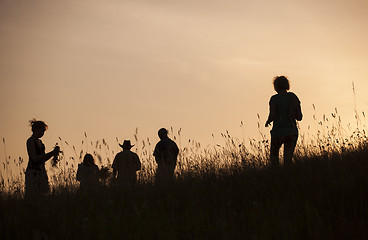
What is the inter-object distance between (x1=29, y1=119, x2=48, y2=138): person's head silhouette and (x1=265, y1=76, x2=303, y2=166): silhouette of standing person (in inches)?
144

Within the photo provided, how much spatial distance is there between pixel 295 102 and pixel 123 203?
3089 mm

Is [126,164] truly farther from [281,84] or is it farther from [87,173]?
[281,84]

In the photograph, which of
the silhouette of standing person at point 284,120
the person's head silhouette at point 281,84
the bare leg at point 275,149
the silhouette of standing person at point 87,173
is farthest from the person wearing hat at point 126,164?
the person's head silhouette at point 281,84

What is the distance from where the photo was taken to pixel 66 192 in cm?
627

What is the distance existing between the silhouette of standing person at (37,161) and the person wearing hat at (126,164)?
5.29 ft

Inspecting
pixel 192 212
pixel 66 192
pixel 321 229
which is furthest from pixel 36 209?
pixel 321 229

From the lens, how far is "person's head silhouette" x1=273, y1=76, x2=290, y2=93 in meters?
6.49

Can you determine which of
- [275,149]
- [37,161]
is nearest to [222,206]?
[275,149]

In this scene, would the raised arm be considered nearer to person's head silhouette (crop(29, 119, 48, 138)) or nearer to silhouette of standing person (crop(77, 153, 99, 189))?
silhouette of standing person (crop(77, 153, 99, 189))

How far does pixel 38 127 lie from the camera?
259 inches

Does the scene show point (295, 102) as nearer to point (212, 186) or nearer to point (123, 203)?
point (212, 186)

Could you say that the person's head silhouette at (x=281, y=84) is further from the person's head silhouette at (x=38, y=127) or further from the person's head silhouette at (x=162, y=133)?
the person's head silhouette at (x=38, y=127)

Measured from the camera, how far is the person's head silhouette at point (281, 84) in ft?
21.3

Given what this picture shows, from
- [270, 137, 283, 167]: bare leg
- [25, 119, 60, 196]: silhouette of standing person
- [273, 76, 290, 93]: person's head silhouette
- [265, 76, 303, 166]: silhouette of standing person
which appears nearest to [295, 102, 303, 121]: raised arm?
[265, 76, 303, 166]: silhouette of standing person
